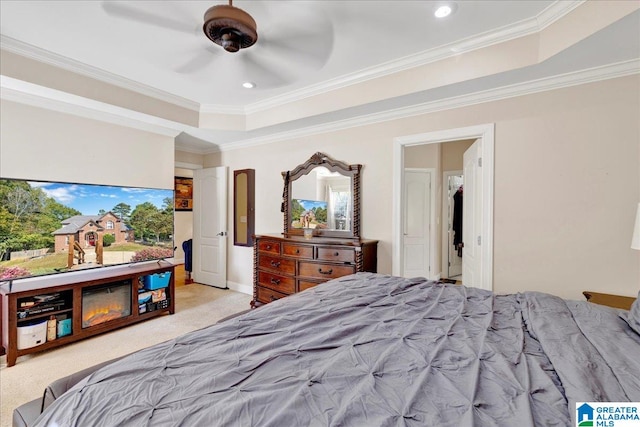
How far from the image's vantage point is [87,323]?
3.07m

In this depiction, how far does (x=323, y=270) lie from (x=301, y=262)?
31cm

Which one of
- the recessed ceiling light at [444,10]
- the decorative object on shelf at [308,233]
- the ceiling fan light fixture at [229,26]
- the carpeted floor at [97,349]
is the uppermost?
the recessed ceiling light at [444,10]

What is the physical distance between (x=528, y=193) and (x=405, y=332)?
2120 mm

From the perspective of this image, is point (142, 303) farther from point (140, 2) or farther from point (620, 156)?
point (620, 156)

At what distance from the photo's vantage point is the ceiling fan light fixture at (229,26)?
1.63 meters

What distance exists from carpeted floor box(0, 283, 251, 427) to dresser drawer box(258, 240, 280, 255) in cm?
95

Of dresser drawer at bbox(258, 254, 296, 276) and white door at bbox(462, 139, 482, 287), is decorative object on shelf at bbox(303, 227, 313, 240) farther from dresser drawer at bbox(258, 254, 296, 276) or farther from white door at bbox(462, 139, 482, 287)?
white door at bbox(462, 139, 482, 287)

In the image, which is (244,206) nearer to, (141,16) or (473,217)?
(141,16)

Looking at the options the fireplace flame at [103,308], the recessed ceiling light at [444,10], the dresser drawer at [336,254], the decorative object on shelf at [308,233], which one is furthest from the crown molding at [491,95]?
the fireplace flame at [103,308]

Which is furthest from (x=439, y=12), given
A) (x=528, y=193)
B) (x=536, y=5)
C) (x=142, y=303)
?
(x=142, y=303)

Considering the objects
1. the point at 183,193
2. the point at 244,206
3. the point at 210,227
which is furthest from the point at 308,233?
the point at 183,193

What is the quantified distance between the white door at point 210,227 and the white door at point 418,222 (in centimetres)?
319

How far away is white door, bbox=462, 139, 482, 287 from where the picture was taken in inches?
114

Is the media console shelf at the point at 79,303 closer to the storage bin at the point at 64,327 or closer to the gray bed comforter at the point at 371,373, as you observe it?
the storage bin at the point at 64,327
